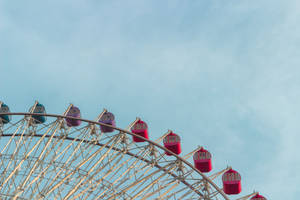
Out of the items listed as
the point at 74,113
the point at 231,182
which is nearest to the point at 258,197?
the point at 231,182

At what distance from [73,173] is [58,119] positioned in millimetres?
3543

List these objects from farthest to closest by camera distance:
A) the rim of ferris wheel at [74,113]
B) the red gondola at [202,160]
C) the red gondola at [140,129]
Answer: the red gondola at [140,129]
the rim of ferris wheel at [74,113]
the red gondola at [202,160]

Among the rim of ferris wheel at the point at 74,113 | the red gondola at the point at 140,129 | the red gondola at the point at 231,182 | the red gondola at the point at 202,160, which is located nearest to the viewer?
the red gondola at the point at 231,182

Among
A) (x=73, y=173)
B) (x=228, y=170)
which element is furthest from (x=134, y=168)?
(x=228, y=170)

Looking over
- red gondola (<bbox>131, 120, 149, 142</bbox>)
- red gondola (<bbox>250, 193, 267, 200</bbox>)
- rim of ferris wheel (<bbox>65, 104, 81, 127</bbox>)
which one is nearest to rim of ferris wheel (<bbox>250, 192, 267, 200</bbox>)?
red gondola (<bbox>250, 193, 267, 200</bbox>)

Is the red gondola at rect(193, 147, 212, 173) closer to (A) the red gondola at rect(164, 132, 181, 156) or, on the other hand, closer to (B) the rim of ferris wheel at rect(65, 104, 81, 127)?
(A) the red gondola at rect(164, 132, 181, 156)

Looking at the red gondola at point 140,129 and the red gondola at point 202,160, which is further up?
the red gondola at point 140,129

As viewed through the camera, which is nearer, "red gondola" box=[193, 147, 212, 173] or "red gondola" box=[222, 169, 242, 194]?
"red gondola" box=[222, 169, 242, 194]

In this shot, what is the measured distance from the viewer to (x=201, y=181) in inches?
1069

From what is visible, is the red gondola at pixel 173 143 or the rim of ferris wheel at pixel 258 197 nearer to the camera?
the rim of ferris wheel at pixel 258 197

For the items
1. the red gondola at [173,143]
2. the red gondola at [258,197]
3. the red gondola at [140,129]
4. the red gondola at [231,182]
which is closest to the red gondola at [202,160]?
the red gondola at [173,143]

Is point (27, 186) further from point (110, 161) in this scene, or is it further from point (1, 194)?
point (110, 161)

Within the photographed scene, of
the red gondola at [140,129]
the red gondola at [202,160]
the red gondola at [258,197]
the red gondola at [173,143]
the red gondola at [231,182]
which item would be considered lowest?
the red gondola at [258,197]

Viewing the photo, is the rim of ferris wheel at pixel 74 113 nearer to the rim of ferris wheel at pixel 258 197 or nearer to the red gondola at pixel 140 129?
the red gondola at pixel 140 129
